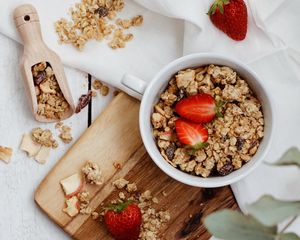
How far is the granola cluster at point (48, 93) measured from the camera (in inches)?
47.1

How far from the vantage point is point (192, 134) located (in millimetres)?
1117

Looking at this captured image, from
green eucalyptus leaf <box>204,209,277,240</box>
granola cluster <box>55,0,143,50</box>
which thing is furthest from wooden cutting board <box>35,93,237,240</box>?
green eucalyptus leaf <box>204,209,277,240</box>

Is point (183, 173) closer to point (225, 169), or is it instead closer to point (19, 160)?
point (225, 169)

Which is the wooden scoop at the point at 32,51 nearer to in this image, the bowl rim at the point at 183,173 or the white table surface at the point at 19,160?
the white table surface at the point at 19,160

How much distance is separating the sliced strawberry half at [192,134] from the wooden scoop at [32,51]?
21 cm

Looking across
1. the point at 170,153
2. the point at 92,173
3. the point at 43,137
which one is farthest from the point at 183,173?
the point at 43,137

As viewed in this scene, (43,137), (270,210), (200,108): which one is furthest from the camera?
(43,137)

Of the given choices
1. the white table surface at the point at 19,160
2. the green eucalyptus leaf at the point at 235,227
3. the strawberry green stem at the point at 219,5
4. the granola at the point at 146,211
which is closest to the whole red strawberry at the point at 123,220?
the granola at the point at 146,211

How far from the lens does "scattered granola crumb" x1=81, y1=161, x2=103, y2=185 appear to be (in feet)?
3.86

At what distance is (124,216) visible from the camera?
1.15 metres

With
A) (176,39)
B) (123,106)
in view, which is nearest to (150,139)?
(123,106)

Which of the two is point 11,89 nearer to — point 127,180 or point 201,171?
point 127,180

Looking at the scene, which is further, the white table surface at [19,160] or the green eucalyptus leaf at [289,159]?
the white table surface at [19,160]

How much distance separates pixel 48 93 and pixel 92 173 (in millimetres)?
159
